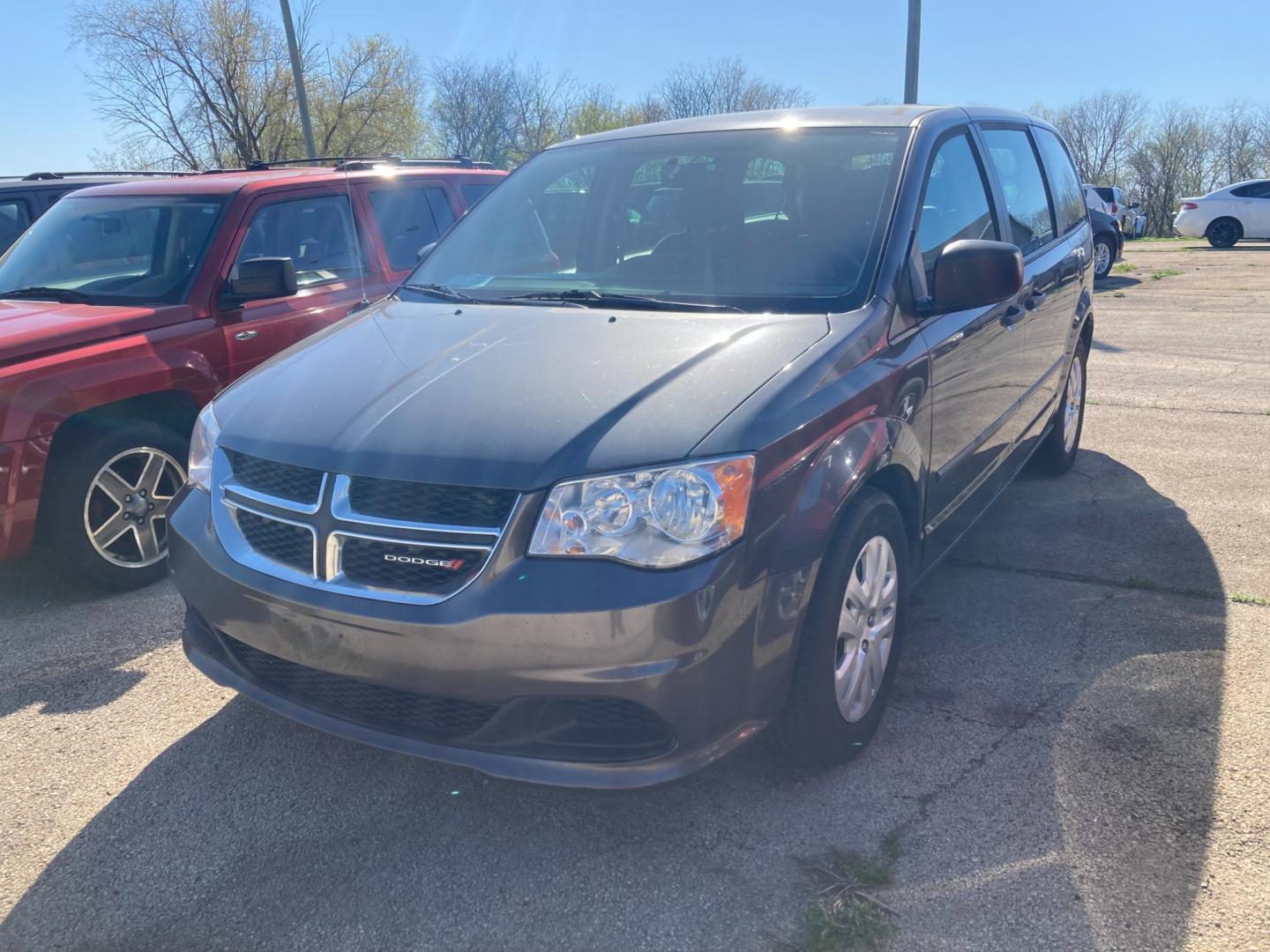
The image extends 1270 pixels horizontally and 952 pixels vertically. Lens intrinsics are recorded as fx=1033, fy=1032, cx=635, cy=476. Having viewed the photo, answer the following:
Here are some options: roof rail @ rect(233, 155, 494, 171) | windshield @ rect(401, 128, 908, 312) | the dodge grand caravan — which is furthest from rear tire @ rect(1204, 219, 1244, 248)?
windshield @ rect(401, 128, 908, 312)

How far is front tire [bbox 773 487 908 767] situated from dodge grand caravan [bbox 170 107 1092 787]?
0.4 inches

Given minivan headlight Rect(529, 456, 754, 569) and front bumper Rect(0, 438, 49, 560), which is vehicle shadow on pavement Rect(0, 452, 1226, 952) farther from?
front bumper Rect(0, 438, 49, 560)

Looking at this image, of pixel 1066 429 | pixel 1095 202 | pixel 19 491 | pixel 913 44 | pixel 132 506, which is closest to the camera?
pixel 19 491

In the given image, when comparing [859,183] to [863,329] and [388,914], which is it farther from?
[388,914]

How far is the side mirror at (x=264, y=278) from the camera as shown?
4.64m

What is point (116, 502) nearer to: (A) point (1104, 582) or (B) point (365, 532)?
(B) point (365, 532)

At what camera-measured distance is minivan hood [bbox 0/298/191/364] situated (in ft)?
13.7

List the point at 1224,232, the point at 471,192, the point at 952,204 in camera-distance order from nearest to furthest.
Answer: the point at 952,204, the point at 471,192, the point at 1224,232

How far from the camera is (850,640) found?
2.85 meters

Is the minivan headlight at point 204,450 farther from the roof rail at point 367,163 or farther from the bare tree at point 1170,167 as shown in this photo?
the bare tree at point 1170,167

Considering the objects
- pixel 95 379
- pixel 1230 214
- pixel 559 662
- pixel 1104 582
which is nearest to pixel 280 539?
pixel 559 662

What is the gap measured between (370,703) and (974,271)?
211 centimetres

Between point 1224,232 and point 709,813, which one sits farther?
point 1224,232

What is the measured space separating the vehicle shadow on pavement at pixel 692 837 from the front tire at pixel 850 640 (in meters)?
0.16
